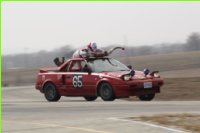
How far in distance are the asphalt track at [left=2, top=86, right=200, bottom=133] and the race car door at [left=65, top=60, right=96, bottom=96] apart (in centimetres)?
248

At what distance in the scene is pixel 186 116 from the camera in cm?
1274

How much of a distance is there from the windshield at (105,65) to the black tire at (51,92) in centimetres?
176

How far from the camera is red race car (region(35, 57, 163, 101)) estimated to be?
18.7m

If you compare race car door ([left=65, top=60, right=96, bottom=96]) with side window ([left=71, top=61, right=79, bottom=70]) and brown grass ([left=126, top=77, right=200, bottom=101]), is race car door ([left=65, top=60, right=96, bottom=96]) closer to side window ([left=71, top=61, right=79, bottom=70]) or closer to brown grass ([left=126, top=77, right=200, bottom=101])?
side window ([left=71, top=61, right=79, bottom=70])

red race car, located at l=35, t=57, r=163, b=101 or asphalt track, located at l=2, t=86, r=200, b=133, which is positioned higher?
red race car, located at l=35, t=57, r=163, b=101

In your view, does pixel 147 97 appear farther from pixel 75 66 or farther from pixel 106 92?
pixel 75 66

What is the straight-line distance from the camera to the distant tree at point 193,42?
353ft

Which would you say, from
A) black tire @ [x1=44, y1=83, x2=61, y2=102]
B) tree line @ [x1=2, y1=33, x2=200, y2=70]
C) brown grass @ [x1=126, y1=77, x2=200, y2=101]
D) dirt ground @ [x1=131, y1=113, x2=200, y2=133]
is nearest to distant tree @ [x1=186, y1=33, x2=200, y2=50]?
tree line @ [x1=2, y1=33, x2=200, y2=70]

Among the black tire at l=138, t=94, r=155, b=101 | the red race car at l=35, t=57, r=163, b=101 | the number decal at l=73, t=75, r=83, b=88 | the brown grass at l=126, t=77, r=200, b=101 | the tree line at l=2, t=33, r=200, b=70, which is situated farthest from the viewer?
the tree line at l=2, t=33, r=200, b=70

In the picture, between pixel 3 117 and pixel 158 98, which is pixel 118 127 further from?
pixel 158 98

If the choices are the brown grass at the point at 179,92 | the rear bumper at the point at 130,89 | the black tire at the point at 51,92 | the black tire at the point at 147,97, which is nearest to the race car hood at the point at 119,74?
the rear bumper at the point at 130,89

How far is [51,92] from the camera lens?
69.2 ft

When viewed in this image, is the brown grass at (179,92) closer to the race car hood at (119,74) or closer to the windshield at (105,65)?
the windshield at (105,65)

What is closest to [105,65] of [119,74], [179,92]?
[119,74]
